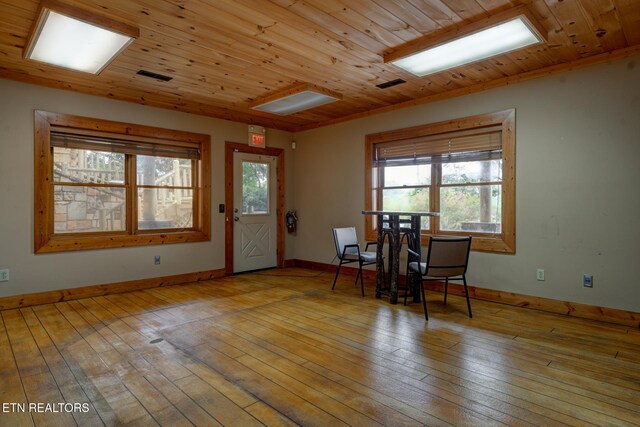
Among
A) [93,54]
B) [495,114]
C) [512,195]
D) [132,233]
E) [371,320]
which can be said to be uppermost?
[93,54]

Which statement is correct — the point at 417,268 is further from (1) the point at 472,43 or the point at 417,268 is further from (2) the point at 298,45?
(2) the point at 298,45

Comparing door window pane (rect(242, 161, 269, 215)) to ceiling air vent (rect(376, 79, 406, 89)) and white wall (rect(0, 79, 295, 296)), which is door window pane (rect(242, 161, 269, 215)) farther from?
ceiling air vent (rect(376, 79, 406, 89))

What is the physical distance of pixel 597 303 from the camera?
353 cm

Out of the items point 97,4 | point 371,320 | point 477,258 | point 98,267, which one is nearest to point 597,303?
point 477,258

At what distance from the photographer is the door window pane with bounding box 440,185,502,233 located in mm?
4312

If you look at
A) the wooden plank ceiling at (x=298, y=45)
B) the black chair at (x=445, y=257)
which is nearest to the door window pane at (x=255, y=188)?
the wooden plank ceiling at (x=298, y=45)

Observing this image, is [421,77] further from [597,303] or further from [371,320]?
[597,303]

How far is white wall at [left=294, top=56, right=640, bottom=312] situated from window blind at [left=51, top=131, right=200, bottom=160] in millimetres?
3751

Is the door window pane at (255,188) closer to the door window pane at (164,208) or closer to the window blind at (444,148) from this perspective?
the door window pane at (164,208)

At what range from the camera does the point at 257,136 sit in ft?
20.2

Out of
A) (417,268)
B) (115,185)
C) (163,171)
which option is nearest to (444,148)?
(417,268)

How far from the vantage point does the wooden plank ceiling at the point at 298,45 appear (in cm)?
261

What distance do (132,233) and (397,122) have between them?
4052 millimetres

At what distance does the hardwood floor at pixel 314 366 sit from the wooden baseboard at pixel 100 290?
0.23m
